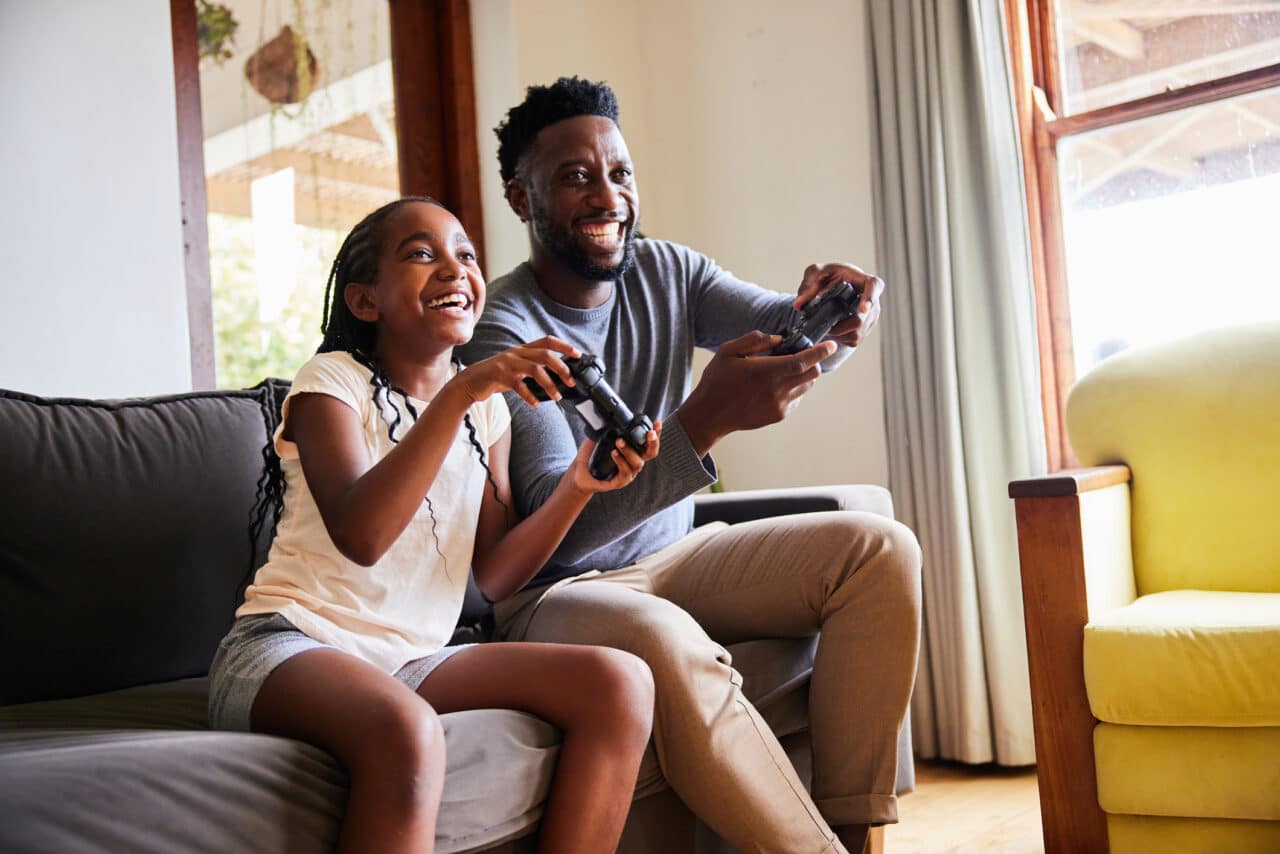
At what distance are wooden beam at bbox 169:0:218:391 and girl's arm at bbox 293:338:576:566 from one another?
1289 mm

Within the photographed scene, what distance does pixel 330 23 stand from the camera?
2.83 metres

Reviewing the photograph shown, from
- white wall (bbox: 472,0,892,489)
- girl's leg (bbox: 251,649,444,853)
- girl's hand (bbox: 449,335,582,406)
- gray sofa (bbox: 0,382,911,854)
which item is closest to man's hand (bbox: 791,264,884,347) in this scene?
gray sofa (bbox: 0,382,911,854)

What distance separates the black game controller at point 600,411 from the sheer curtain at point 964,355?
1434 millimetres

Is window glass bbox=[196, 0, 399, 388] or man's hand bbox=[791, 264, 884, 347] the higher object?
window glass bbox=[196, 0, 399, 388]

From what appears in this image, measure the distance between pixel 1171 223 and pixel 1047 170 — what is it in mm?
304

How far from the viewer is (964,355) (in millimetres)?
2590

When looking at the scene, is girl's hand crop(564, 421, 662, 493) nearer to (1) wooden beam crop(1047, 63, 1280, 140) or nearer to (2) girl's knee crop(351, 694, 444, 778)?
(2) girl's knee crop(351, 694, 444, 778)

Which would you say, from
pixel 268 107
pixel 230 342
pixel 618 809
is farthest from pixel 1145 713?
pixel 268 107

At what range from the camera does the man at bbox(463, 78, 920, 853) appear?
1352mm

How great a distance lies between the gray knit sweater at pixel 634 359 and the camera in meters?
1.51

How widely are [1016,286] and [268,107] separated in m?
1.75

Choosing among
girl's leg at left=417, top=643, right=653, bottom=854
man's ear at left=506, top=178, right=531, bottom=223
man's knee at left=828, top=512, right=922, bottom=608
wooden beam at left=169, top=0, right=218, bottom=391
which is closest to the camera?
girl's leg at left=417, top=643, right=653, bottom=854

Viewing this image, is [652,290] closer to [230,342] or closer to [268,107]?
[230,342]

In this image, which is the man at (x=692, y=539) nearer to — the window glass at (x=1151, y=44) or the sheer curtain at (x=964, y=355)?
the sheer curtain at (x=964, y=355)
